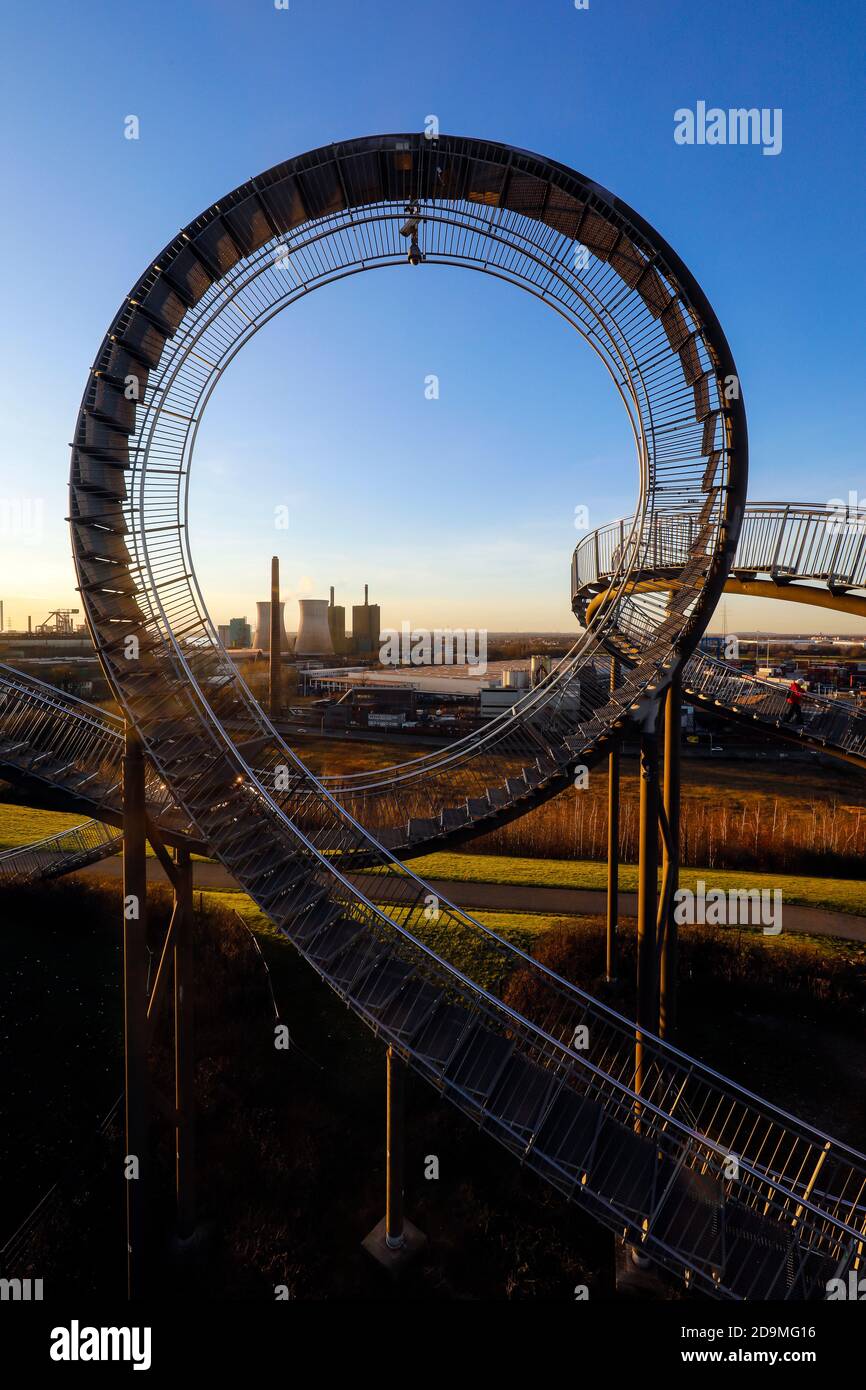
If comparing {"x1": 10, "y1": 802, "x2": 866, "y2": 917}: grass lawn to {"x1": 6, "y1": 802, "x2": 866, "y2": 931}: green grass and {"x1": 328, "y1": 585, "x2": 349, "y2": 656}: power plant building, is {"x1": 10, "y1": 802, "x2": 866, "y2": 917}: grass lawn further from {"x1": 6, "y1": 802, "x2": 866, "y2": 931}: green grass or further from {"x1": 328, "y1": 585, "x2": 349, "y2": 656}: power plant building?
{"x1": 328, "y1": 585, "x2": 349, "y2": 656}: power plant building

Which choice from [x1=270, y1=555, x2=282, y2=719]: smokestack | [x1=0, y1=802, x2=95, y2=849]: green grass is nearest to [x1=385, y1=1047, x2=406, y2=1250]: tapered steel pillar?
[x1=0, y1=802, x2=95, y2=849]: green grass

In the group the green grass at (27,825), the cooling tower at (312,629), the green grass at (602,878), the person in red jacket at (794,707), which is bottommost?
the green grass at (602,878)

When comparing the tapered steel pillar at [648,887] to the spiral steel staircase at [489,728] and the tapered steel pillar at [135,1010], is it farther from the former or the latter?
the tapered steel pillar at [135,1010]

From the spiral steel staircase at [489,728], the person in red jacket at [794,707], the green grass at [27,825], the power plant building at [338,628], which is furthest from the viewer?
the power plant building at [338,628]

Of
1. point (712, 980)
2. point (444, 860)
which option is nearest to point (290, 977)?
point (444, 860)

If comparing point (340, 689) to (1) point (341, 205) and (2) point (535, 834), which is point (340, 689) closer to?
(2) point (535, 834)

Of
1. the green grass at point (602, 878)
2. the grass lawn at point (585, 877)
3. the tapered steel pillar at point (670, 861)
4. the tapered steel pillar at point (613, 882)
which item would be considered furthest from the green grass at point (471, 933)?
the tapered steel pillar at point (670, 861)
